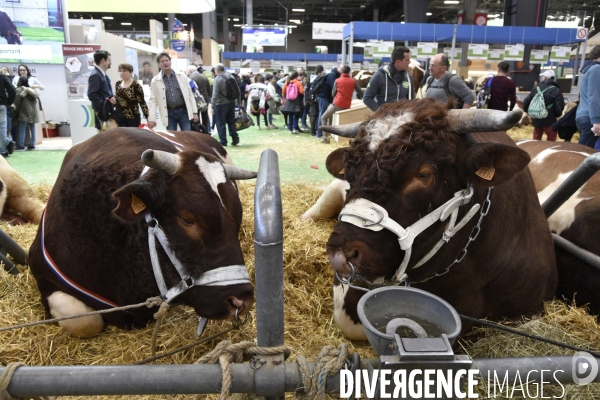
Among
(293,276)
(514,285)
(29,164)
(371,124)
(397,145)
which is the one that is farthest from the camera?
(29,164)

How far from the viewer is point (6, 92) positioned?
981cm

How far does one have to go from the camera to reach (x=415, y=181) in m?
2.08

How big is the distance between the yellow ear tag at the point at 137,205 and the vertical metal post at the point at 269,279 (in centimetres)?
113

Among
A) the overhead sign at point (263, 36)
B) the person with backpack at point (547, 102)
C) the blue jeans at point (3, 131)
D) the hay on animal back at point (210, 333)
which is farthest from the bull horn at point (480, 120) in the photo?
the overhead sign at point (263, 36)

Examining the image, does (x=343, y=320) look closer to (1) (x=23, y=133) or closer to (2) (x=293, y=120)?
(1) (x=23, y=133)

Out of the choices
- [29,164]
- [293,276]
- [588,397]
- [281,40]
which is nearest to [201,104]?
[29,164]

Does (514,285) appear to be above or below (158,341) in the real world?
above

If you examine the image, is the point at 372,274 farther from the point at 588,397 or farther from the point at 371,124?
the point at 588,397

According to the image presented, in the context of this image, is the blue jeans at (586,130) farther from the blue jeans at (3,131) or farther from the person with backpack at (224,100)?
the blue jeans at (3,131)

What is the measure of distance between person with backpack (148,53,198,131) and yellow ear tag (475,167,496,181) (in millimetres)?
6654

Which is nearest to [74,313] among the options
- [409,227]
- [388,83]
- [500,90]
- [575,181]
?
[409,227]

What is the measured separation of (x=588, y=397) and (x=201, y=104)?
32.0 feet

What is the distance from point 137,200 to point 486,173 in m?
1.79

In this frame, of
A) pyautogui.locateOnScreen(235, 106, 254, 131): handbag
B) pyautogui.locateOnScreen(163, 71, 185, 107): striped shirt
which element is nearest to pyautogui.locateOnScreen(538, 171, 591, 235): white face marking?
pyautogui.locateOnScreen(163, 71, 185, 107): striped shirt
